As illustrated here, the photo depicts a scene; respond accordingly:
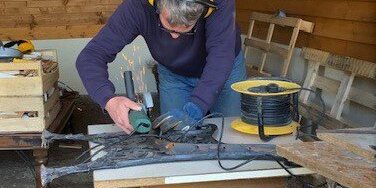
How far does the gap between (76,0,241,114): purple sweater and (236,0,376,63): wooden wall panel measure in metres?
1.20

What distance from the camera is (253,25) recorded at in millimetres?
5074

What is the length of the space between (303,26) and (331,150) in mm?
2509

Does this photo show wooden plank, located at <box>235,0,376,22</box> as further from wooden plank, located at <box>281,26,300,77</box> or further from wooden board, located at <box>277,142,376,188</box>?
wooden board, located at <box>277,142,376,188</box>

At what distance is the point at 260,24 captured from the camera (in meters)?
5.04

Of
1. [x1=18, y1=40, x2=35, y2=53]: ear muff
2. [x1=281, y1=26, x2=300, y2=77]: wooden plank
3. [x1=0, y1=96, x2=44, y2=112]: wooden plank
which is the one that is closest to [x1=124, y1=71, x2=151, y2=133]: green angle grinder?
[x1=0, y1=96, x2=44, y2=112]: wooden plank

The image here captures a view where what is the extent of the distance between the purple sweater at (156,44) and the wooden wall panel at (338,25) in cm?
120

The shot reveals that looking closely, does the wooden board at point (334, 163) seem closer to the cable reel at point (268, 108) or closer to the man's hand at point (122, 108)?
the cable reel at point (268, 108)

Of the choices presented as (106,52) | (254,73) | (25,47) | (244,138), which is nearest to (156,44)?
(106,52)

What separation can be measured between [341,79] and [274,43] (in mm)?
1124

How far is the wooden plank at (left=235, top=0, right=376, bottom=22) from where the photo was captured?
316cm

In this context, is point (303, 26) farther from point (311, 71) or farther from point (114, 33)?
point (114, 33)

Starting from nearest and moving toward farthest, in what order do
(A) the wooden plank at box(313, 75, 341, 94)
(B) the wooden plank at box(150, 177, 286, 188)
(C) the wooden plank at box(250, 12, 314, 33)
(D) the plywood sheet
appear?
1. (B) the wooden plank at box(150, 177, 286, 188)
2. (D) the plywood sheet
3. (A) the wooden plank at box(313, 75, 341, 94)
4. (C) the wooden plank at box(250, 12, 314, 33)

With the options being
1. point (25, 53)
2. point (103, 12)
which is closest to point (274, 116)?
point (25, 53)

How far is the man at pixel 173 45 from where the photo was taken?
6.63ft
